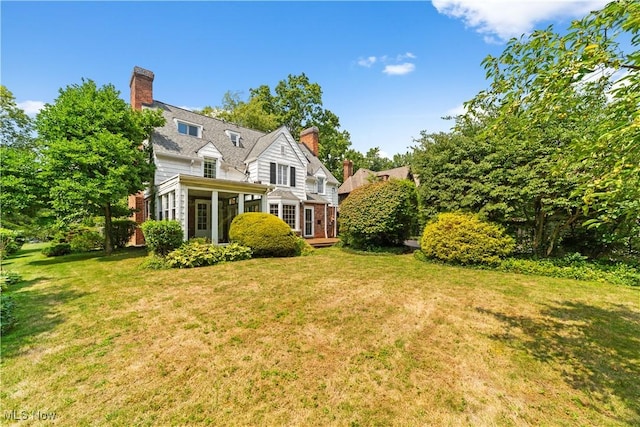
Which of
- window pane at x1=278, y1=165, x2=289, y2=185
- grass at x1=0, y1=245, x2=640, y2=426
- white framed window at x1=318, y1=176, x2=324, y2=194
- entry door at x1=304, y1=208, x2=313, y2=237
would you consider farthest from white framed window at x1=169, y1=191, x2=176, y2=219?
white framed window at x1=318, y1=176, x2=324, y2=194

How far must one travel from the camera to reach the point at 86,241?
1333 cm

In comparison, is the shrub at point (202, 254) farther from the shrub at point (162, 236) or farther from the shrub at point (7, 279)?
the shrub at point (7, 279)

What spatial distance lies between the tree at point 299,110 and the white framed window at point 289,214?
→ 1684cm

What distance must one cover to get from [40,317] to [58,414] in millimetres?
3563

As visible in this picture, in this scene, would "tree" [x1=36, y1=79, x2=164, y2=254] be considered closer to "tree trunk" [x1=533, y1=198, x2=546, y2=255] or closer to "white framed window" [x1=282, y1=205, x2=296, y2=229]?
"white framed window" [x1=282, y1=205, x2=296, y2=229]

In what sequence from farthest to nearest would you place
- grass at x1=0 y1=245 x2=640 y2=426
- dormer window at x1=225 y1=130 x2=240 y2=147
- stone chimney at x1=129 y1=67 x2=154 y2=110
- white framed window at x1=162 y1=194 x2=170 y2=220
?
dormer window at x1=225 y1=130 x2=240 y2=147
stone chimney at x1=129 y1=67 x2=154 y2=110
white framed window at x1=162 y1=194 x2=170 y2=220
grass at x1=0 y1=245 x2=640 y2=426

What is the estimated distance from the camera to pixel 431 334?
433 cm

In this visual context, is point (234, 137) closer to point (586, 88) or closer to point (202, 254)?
point (202, 254)

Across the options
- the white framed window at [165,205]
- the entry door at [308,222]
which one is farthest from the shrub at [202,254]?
the entry door at [308,222]

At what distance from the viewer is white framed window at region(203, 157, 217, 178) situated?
15730 millimetres

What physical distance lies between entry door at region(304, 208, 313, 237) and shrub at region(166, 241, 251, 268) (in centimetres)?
832

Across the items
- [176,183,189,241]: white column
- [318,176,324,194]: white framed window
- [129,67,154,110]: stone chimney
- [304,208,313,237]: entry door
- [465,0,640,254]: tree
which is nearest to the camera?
[465,0,640,254]: tree

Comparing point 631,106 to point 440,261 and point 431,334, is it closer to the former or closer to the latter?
point 431,334

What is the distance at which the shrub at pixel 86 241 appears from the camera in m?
13.0
